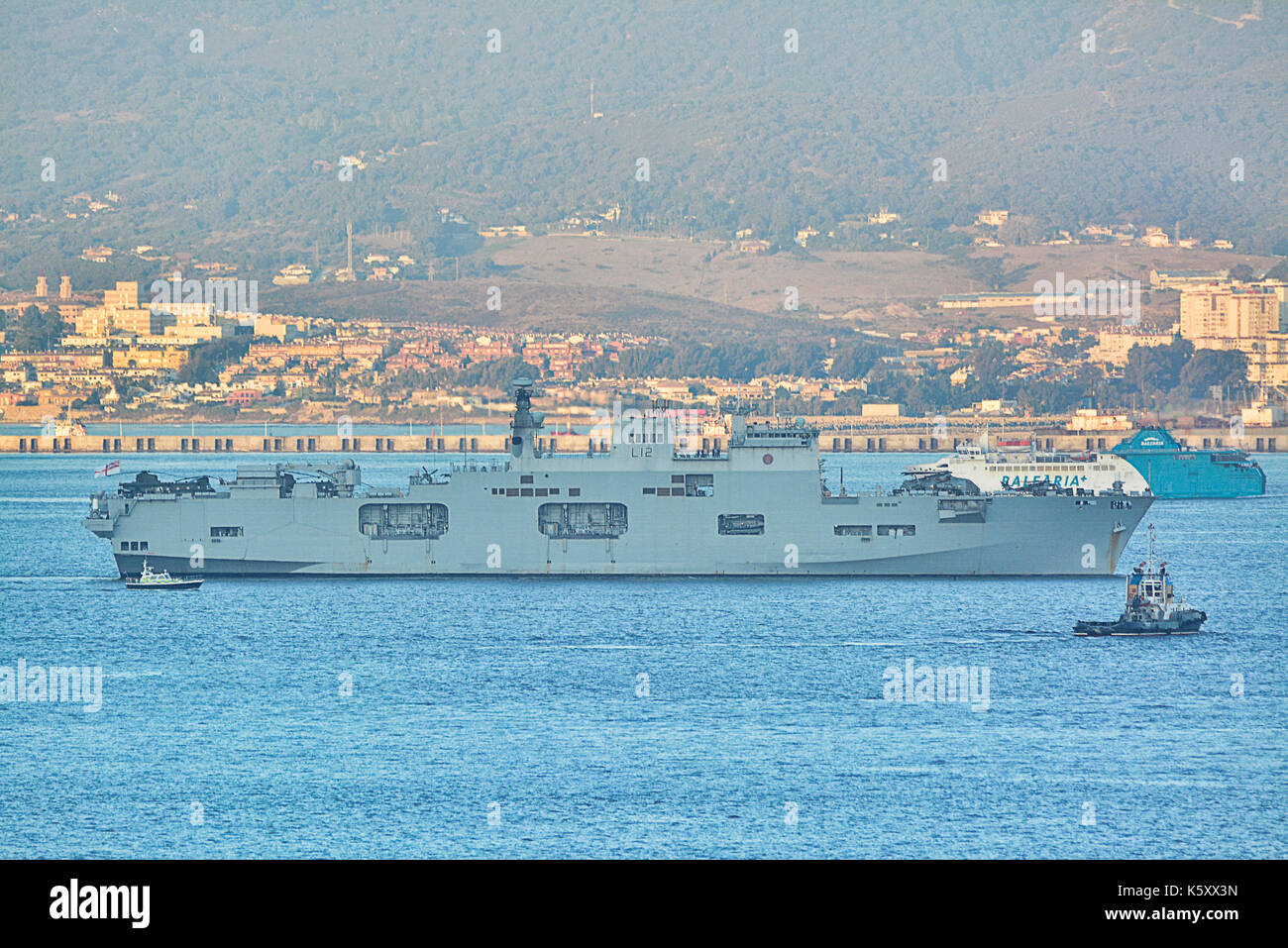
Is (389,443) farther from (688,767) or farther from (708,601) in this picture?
(688,767)

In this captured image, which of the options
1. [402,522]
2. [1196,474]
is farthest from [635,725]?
[1196,474]

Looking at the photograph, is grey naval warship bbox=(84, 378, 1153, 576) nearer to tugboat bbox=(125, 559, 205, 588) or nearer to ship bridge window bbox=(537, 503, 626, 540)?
ship bridge window bbox=(537, 503, 626, 540)

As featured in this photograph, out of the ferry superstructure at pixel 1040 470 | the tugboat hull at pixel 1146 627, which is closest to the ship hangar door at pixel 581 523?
the tugboat hull at pixel 1146 627

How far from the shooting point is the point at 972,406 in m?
170

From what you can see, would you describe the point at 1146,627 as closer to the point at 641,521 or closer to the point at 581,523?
the point at 641,521

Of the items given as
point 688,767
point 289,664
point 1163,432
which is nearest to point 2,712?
point 289,664

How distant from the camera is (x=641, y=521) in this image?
142 feet

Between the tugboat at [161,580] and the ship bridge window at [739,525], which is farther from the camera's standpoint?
the tugboat at [161,580]

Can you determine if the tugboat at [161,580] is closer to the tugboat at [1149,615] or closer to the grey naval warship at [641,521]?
the grey naval warship at [641,521]

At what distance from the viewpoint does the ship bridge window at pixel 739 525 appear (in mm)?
42938

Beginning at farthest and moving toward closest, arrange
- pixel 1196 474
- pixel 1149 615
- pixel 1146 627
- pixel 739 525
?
pixel 1196 474
pixel 739 525
pixel 1149 615
pixel 1146 627

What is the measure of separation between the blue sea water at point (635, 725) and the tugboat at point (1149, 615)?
478 mm

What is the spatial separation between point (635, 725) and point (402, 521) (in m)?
18.4

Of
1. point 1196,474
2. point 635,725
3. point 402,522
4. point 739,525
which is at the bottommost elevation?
point 635,725
